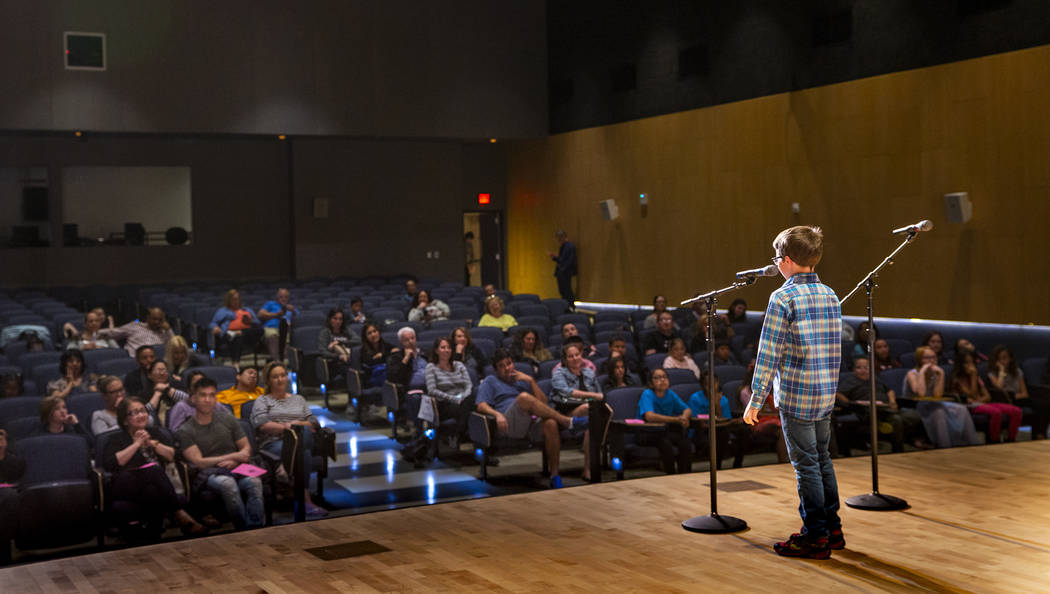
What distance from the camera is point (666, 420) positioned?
7.38 metres

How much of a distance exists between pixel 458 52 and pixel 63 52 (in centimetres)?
619

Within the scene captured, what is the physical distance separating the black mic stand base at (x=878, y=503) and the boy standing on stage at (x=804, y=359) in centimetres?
108

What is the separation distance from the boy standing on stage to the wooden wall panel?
24.8ft

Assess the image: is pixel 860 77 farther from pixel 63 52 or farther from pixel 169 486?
pixel 63 52

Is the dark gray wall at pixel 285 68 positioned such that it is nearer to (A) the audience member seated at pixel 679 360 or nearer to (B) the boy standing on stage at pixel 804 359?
(A) the audience member seated at pixel 679 360

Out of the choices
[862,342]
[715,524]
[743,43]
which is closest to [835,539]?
[715,524]

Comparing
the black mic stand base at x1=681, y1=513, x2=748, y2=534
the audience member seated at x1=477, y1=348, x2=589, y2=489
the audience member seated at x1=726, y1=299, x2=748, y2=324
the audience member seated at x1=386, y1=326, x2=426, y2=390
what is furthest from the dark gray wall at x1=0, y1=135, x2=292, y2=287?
the black mic stand base at x1=681, y1=513, x2=748, y2=534

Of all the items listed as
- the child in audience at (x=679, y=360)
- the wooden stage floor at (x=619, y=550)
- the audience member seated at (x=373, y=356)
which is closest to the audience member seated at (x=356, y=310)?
the audience member seated at (x=373, y=356)

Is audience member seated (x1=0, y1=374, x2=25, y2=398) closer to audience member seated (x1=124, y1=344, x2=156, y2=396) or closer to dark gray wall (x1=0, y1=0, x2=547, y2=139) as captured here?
audience member seated (x1=124, y1=344, x2=156, y2=396)

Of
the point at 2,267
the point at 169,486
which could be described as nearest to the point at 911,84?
the point at 169,486

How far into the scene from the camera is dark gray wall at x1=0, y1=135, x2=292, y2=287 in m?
17.4

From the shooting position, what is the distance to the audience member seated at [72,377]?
8.00 meters

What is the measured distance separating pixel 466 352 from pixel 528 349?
0.66m

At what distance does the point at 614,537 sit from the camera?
493 centimetres
